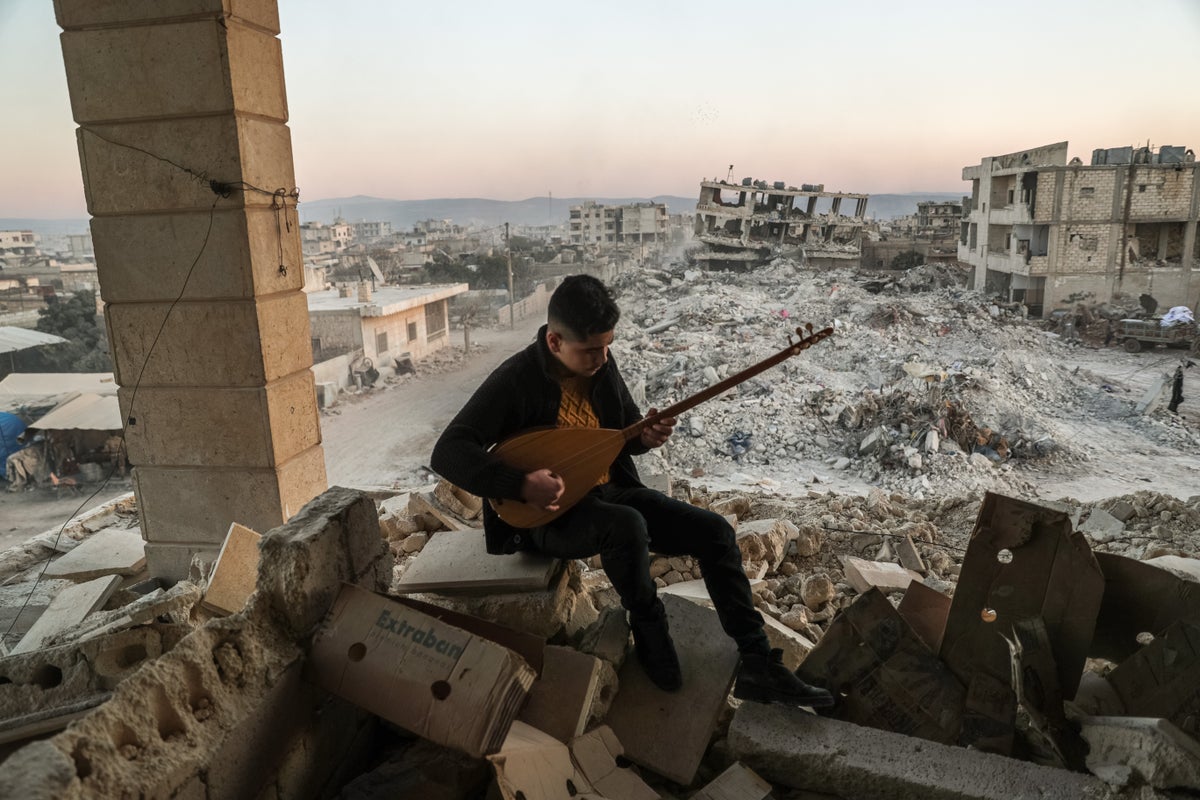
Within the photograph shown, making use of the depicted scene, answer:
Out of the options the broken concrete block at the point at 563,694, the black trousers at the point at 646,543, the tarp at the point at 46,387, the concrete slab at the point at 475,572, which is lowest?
the tarp at the point at 46,387

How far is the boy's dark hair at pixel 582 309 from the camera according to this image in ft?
8.26

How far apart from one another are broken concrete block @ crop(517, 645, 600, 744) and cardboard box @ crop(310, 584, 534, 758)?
13.7 inches

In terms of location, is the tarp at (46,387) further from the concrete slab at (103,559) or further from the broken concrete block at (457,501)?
the broken concrete block at (457,501)

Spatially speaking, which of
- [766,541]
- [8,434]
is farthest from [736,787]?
[8,434]

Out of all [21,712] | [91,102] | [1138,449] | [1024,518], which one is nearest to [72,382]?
[91,102]

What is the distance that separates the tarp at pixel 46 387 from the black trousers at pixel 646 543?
18.1 meters

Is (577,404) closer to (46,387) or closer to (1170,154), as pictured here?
(46,387)

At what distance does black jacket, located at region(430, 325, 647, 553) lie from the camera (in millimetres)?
2477

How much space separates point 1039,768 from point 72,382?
71.4ft

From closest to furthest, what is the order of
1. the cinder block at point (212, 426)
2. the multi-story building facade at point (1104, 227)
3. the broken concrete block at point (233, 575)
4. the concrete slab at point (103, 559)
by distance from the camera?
the broken concrete block at point (233, 575), the cinder block at point (212, 426), the concrete slab at point (103, 559), the multi-story building facade at point (1104, 227)

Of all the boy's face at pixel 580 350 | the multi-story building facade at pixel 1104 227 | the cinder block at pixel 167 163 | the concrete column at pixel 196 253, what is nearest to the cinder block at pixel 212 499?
the concrete column at pixel 196 253

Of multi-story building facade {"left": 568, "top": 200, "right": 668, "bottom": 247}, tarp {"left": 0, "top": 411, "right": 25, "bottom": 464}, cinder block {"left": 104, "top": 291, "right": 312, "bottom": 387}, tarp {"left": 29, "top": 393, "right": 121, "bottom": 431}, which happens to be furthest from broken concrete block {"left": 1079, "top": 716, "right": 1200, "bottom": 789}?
multi-story building facade {"left": 568, "top": 200, "right": 668, "bottom": 247}

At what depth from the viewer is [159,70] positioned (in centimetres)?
399

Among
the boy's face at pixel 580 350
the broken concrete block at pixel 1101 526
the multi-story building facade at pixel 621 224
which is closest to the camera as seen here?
the boy's face at pixel 580 350
